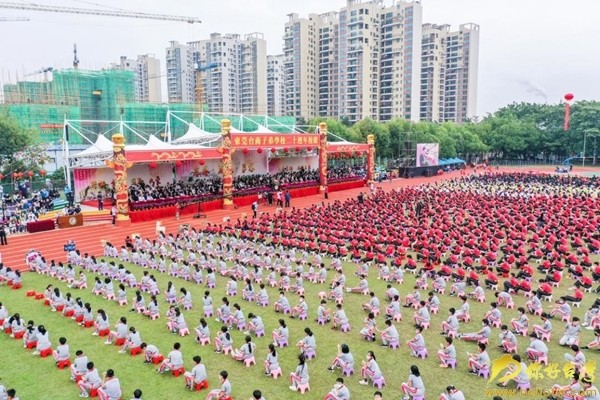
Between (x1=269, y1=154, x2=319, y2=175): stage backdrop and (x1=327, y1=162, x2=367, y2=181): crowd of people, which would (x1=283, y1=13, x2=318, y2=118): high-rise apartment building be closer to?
(x1=327, y1=162, x2=367, y2=181): crowd of people

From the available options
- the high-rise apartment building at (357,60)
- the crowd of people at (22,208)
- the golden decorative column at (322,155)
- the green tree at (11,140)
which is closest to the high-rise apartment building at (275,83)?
the high-rise apartment building at (357,60)

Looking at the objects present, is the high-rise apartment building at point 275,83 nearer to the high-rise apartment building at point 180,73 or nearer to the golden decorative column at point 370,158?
the high-rise apartment building at point 180,73

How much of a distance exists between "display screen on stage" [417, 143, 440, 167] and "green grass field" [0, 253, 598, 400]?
115 feet

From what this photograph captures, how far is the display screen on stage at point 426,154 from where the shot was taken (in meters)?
46.9

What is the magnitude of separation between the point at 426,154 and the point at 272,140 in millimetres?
21208

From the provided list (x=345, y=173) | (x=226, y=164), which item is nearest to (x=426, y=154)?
(x=345, y=173)

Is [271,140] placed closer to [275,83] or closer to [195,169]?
[195,169]

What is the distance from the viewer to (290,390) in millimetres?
8422

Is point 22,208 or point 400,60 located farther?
point 400,60

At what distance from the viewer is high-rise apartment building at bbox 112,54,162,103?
105000 millimetres

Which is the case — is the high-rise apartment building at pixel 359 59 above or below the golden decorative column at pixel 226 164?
above

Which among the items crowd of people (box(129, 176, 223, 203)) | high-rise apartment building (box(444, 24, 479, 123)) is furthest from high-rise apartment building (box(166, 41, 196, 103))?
crowd of people (box(129, 176, 223, 203))

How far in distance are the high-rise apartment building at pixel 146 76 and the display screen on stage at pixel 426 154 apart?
74.3 metres

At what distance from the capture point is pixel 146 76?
106 metres
